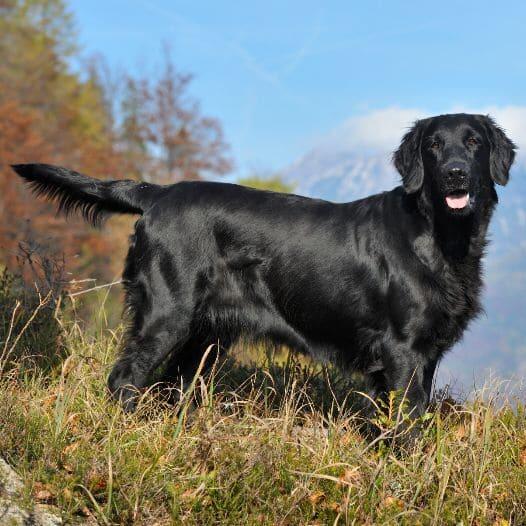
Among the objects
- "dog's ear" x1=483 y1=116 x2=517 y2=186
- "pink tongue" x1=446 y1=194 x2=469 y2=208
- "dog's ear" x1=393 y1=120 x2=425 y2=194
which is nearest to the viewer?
"pink tongue" x1=446 y1=194 x2=469 y2=208

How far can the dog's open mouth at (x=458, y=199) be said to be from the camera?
4.15 metres

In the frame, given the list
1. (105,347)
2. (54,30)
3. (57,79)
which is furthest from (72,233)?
(105,347)

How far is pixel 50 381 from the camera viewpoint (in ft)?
15.7

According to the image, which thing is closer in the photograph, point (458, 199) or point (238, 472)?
point (238, 472)

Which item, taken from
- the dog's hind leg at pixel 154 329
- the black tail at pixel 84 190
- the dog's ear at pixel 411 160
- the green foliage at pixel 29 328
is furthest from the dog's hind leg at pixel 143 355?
the dog's ear at pixel 411 160

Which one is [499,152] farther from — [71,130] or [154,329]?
[71,130]

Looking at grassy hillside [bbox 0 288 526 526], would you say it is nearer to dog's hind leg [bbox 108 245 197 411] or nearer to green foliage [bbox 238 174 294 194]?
dog's hind leg [bbox 108 245 197 411]

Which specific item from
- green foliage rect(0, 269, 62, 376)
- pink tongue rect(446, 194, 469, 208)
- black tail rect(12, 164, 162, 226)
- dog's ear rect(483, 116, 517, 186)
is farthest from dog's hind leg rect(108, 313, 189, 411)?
dog's ear rect(483, 116, 517, 186)

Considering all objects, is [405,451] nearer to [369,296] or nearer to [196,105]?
[369,296]

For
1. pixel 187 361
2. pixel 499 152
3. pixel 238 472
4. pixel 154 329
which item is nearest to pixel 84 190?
pixel 154 329

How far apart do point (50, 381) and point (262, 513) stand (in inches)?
84.9

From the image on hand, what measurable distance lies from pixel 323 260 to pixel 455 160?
39.4 inches

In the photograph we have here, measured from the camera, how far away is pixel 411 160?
14.6 feet

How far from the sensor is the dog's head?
416 centimetres
